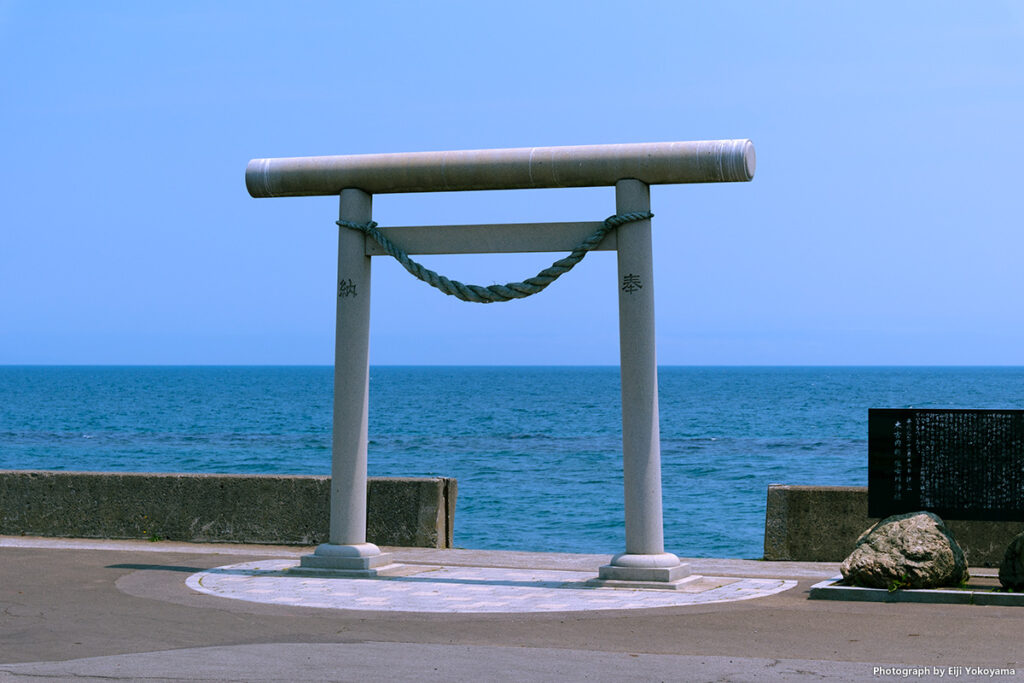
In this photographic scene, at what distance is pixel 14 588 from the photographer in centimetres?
1095

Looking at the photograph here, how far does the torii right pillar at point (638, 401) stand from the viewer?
11273mm

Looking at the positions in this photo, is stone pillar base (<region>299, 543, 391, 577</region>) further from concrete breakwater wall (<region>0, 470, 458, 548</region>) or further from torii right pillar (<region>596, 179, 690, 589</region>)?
torii right pillar (<region>596, 179, 690, 589</region>)

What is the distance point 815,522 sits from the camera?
1288 centimetres

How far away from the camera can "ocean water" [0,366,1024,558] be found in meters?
33.4

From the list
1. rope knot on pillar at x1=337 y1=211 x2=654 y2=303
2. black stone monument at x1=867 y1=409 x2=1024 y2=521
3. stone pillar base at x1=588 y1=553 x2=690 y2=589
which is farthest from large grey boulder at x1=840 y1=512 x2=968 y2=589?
rope knot on pillar at x1=337 y1=211 x2=654 y2=303

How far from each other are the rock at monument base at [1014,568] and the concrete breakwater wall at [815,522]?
209 centimetres

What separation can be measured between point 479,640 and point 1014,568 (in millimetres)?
4446

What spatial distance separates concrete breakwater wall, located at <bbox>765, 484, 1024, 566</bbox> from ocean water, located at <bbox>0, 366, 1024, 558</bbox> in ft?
45.4

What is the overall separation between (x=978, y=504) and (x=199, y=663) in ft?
22.1

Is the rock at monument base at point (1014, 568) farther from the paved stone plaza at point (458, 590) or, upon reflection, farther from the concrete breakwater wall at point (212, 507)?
the concrete breakwater wall at point (212, 507)

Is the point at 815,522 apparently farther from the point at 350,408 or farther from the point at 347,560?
the point at 350,408

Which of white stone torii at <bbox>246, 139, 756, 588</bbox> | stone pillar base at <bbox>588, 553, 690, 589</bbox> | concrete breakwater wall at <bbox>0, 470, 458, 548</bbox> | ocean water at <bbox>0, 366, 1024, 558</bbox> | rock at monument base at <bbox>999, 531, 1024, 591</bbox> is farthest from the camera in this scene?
ocean water at <bbox>0, 366, 1024, 558</bbox>

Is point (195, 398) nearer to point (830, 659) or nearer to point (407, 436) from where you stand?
point (407, 436)

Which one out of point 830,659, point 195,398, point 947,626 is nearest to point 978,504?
point 947,626
